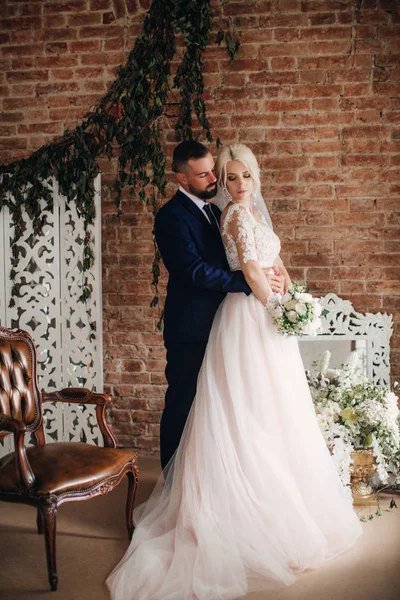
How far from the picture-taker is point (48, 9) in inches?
162

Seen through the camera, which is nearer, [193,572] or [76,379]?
[193,572]

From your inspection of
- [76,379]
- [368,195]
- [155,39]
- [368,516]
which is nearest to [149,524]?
[368,516]

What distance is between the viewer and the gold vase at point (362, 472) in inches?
131

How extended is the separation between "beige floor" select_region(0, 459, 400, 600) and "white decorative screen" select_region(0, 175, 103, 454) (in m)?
0.82

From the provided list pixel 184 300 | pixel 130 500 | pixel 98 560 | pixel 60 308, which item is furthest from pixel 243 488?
pixel 60 308

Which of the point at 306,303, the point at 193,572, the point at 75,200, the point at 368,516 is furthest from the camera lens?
the point at 75,200

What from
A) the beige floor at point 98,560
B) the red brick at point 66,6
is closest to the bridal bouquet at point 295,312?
the beige floor at point 98,560

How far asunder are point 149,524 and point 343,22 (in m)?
3.20

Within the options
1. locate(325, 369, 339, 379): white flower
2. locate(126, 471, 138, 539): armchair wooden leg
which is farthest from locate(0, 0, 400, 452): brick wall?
locate(126, 471, 138, 539): armchair wooden leg

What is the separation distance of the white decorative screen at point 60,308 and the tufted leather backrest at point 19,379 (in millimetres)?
1057

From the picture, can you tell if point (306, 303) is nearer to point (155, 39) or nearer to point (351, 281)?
point (351, 281)

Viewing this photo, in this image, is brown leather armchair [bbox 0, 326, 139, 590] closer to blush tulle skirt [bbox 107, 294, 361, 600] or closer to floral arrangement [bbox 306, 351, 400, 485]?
blush tulle skirt [bbox 107, 294, 361, 600]

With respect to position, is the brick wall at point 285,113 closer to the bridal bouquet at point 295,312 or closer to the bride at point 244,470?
the bride at point 244,470

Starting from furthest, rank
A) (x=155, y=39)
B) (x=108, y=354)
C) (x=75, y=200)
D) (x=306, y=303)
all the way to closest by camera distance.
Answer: (x=108, y=354) < (x=75, y=200) < (x=155, y=39) < (x=306, y=303)
